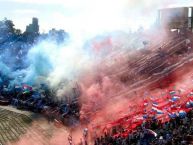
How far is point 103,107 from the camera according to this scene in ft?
147

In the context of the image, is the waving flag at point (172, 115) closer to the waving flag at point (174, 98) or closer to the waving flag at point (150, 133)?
the waving flag at point (150, 133)

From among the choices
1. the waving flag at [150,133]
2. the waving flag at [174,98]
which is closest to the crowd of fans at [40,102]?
the waving flag at [174,98]

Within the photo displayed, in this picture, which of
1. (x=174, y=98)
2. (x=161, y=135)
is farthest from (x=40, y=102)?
(x=161, y=135)

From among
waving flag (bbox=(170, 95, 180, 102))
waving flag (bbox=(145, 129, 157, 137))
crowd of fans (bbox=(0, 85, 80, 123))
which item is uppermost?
waving flag (bbox=(170, 95, 180, 102))

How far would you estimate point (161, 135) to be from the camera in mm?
30031

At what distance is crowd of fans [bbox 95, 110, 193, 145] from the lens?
28.4 metres

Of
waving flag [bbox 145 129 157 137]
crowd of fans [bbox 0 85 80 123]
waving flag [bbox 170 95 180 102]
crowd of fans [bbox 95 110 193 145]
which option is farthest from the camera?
crowd of fans [bbox 0 85 80 123]

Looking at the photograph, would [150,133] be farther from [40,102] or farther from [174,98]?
[40,102]

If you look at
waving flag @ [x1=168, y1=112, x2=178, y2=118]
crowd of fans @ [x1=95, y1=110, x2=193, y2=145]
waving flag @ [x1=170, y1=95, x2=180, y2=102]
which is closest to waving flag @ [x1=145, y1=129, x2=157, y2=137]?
crowd of fans @ [x1=95, y1=110, x2=193, y2=145]

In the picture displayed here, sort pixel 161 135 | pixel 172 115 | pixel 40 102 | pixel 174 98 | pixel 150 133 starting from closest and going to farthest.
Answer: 1. pixel 161 135
2. pixel 150 133
3. pixel 172 115
4. pixel 174 98
5. pixel 40 102

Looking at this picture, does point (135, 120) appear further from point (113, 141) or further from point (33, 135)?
point (33, 135)

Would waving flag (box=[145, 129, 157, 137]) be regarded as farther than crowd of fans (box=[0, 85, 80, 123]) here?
No

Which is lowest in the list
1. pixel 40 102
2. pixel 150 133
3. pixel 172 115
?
pixel 40 102

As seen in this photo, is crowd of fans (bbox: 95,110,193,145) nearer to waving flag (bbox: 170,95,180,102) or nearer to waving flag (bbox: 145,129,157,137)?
waving flag (bbox: 145,129,157,137)
